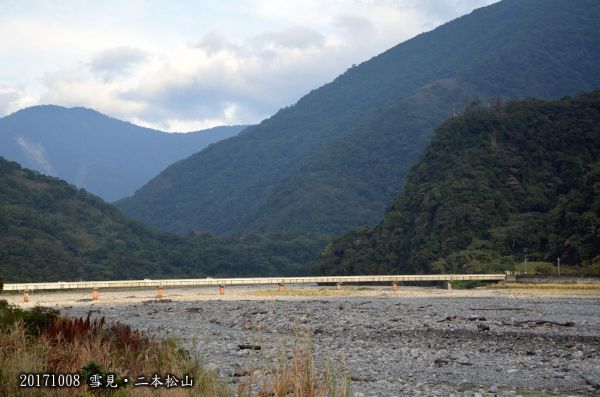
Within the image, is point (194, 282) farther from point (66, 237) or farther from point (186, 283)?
point (66, 237)

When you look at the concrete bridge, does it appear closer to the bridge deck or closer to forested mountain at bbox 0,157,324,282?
the bridge deck

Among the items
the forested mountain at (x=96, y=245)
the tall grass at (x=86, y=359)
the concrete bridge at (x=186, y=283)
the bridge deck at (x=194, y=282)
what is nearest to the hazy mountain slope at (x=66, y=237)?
the forested mountain at (x=96, y=245)

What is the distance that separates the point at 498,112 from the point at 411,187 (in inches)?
809

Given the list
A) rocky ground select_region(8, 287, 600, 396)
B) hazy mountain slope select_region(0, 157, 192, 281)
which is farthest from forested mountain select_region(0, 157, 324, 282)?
rocky ground select_region(8, 287, 600, 396)

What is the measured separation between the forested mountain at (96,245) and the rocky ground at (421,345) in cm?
7790

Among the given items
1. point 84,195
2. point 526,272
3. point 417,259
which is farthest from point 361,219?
point 526,272

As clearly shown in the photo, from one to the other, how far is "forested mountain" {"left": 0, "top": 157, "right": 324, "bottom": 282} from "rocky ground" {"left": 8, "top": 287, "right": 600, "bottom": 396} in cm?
7790

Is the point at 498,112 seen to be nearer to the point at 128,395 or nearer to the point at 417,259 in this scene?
the point at 417,259

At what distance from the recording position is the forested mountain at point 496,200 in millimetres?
84062

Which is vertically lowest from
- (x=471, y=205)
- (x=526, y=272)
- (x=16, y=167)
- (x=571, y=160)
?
(x=526, y=272)

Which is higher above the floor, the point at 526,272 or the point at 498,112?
the point at 498,112

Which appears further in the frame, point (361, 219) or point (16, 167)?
point (361, 219)

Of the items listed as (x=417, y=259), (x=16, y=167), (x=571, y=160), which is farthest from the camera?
(x=16, y=167)

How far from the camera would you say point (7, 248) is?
105750 millimetres
